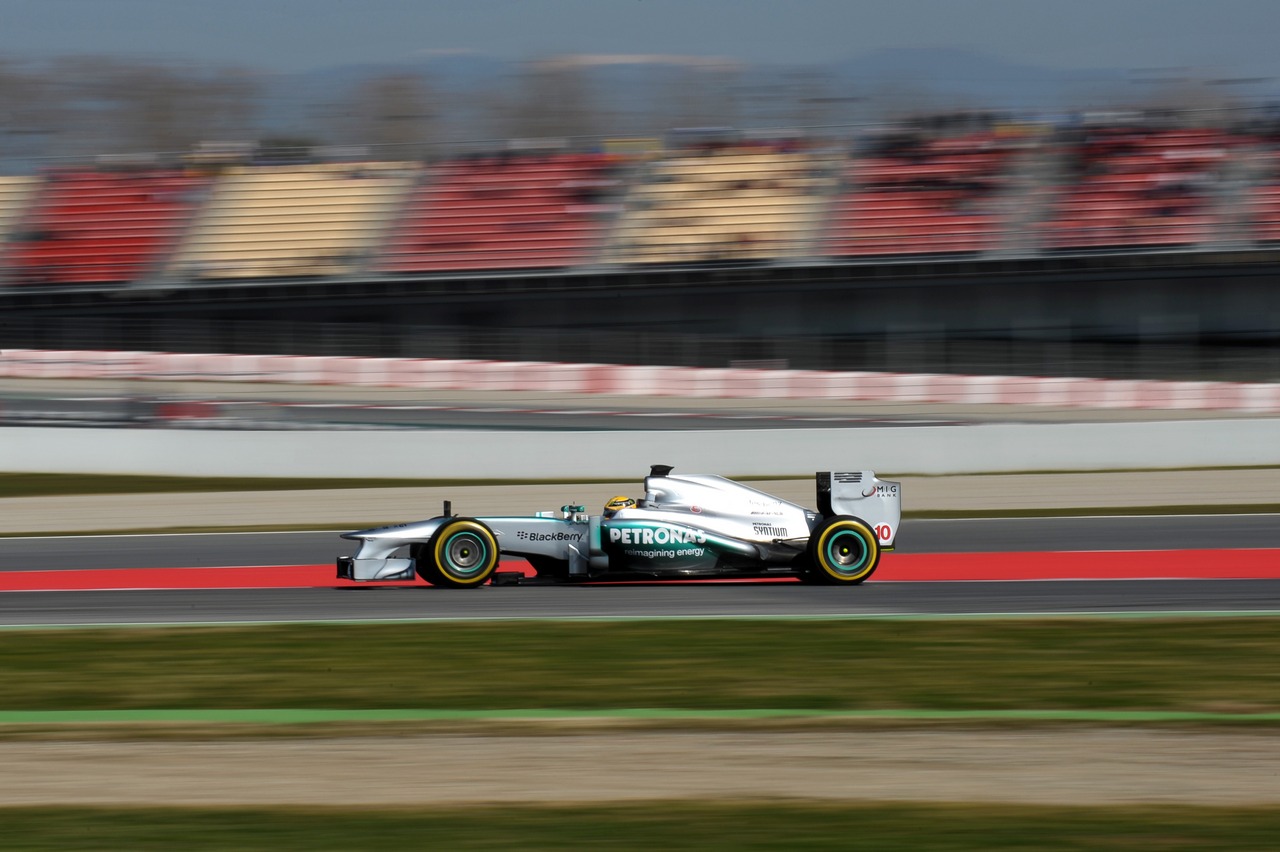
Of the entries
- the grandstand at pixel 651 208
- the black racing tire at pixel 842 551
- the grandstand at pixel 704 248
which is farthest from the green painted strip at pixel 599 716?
the grandstand at pixel 651 208

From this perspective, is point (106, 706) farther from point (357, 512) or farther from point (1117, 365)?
point (1117, 365)

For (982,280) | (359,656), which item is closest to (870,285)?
A: (982,280)

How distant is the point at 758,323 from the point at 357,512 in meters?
16.5

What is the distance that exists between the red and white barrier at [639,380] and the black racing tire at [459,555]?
16.2 meters

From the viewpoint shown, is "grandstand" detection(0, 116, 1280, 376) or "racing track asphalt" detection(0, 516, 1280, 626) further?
"grandstand" detection(0, 116, 1280, 376)

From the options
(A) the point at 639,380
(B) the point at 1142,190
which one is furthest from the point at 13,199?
(B) the point at 1142,190

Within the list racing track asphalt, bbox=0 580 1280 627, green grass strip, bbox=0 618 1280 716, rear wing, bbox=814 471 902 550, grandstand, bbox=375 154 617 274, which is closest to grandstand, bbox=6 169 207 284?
grandstand, bbox=375 154 617 274

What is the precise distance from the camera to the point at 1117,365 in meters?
26.1

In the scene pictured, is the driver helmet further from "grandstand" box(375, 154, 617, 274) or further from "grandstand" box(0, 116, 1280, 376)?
"grandstand" box(375, 154, 617, 274)

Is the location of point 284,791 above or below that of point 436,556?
below

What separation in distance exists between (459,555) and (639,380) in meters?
16.5

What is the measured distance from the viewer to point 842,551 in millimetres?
11375

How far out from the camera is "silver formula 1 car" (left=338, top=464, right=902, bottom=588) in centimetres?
1100

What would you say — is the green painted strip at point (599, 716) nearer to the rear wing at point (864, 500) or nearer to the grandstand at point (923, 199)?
the rear wing at point (864, 500)
